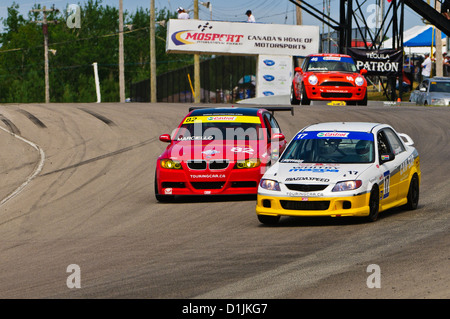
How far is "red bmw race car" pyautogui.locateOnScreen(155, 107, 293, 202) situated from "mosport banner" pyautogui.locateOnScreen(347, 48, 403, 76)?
23.8 metres

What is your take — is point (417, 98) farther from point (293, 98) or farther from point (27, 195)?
point (27, 195)

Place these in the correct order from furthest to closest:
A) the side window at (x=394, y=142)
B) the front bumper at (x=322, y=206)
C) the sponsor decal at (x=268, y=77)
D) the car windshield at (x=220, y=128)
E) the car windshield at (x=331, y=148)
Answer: the sponsor decal at (x=268, y=77) < the car windshield at (x=220, y=128) < the side window at (x=394, y=142) < the car windshield at (x=331, y=148) < the front bumper at (x=322, y=206)

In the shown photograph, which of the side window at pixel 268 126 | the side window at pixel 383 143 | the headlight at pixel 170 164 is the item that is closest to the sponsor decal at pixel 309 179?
the side window at pixel 383 143

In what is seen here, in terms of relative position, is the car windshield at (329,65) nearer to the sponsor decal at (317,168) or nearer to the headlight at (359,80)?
the headlight at (359,80)

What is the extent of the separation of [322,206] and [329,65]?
60.6 ft

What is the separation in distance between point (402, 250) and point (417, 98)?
2583 centimetres

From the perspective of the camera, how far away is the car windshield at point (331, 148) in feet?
40.8

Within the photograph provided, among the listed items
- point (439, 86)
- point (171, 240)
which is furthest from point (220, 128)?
point (439, 86)

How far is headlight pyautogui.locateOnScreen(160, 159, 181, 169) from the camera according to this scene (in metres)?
14.6

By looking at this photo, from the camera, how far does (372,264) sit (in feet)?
29.0

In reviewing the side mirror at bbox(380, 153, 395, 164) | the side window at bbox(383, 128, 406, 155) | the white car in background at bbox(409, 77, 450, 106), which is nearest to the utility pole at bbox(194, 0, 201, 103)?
the white car in background at bbox(409, 77, 450, 106)

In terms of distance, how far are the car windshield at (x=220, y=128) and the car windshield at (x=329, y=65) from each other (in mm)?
13897

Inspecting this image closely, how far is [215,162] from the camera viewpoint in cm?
1447

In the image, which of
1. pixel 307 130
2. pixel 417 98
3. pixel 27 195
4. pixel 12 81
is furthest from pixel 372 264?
pixel 12 81
